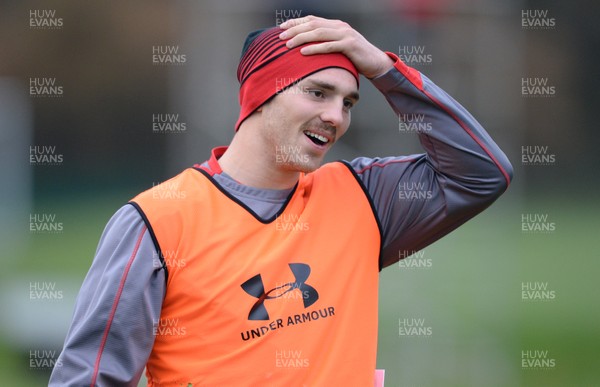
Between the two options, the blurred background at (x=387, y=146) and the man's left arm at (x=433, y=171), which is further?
the blurred background at (x=387, y=146)

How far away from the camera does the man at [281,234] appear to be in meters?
1.98

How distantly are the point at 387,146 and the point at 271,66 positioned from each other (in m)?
5.80

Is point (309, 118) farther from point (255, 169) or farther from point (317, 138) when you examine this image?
point (255, 169)

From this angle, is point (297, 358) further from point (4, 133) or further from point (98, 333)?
point (4, 133)

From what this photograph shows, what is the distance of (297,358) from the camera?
2.05 m

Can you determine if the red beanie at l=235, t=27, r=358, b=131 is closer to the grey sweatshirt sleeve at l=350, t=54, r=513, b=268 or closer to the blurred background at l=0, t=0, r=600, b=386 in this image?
the grey sweatshirt sleeve at l=350, t=54, r=513, b=268

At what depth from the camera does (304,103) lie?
2160 mm

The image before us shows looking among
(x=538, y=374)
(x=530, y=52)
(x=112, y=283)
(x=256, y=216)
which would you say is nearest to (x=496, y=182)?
(x=256, y=216)

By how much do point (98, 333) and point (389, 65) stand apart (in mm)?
904

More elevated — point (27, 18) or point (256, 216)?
point (27, 18)

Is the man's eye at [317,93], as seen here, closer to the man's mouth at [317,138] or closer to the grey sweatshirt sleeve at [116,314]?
the man's mouth at [317,138]

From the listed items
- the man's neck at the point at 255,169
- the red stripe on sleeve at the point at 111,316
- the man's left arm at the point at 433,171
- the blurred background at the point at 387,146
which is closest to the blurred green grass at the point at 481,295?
the blurred background at the point at 387,146

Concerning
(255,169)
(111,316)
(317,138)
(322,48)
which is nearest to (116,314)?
(111,316)

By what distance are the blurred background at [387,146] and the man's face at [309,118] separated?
3.02 meters
